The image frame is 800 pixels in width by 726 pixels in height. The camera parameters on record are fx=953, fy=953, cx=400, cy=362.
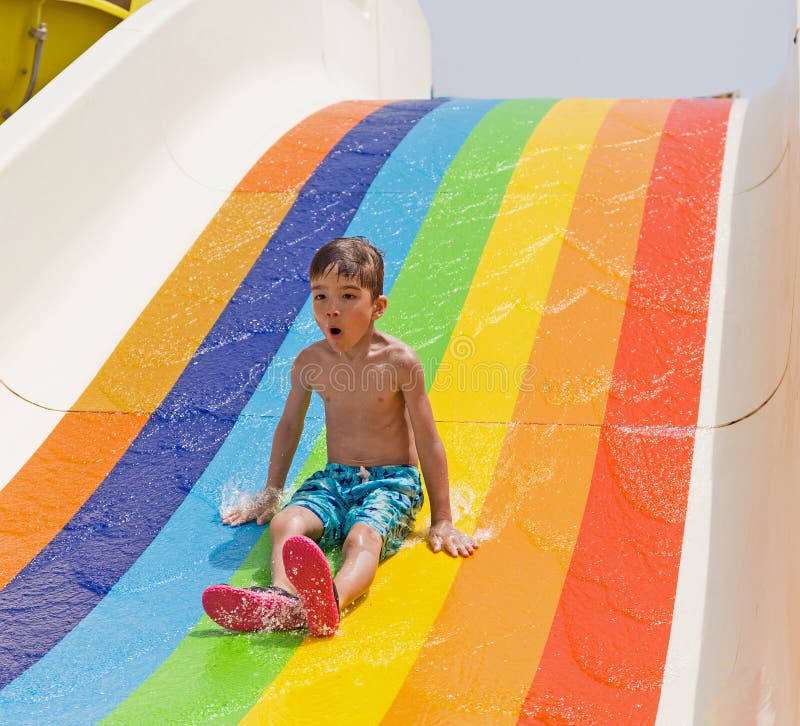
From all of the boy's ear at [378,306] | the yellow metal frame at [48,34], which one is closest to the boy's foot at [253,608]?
the boy's ear at [378,306]

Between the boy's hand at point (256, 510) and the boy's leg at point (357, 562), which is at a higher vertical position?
the boy's leg at point (357, 562)

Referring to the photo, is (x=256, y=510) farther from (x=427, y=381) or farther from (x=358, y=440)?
(x=427, y=381)

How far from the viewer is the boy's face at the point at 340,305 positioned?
93.4 inches

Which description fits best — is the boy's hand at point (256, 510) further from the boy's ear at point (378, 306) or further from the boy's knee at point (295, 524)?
the boy's ear at point (378, 306)

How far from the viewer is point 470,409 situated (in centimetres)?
296

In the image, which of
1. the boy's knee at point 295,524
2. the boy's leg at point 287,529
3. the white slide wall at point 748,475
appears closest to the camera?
the white slide wall at point 748,475

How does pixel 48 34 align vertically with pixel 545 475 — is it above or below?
above

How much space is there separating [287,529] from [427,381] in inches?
37.2

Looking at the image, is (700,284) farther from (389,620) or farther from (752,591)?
(389,620)

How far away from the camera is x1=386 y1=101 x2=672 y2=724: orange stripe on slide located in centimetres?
191

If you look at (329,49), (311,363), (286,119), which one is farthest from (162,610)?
(329,49)

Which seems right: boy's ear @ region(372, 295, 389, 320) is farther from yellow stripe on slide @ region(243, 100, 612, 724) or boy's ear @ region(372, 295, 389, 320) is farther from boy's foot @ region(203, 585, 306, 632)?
boy's foot @ region(203, 585, 306, 632)

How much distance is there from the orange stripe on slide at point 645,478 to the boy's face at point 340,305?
779 mm

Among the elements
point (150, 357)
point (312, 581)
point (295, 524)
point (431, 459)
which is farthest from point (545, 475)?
point (150, 357)
